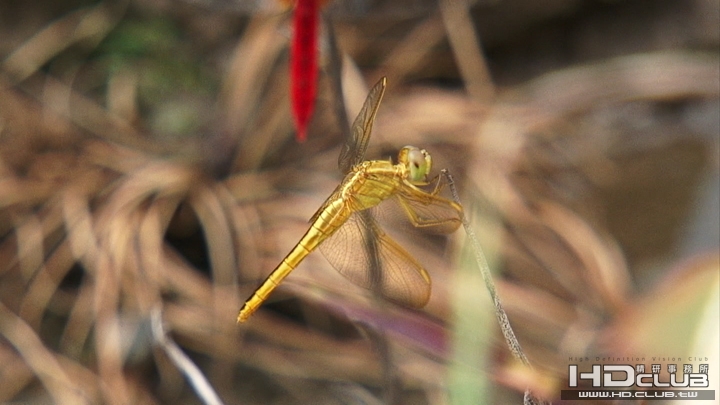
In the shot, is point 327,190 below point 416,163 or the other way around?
the other way around

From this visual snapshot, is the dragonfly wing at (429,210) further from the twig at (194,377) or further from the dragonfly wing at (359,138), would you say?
the twig at (194,377)

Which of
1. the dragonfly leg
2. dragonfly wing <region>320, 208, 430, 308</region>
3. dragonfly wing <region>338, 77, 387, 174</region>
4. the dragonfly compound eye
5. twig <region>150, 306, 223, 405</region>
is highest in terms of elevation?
dragonfly wing <region>338, 77, 387, 174</region>

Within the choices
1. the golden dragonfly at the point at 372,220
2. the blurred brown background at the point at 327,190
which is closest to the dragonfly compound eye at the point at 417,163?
the golden dragonfly at the point at 372,220

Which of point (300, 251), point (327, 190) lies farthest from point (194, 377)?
point (327, 190)

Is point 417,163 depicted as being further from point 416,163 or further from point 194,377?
point 194,377

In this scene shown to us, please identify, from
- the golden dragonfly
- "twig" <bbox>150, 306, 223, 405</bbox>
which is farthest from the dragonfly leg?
"twig" <bbox>150, 306, 223, 405</bbox>

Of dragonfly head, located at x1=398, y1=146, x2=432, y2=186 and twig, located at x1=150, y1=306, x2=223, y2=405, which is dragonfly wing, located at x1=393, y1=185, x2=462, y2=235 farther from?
twig, located at x1=150, y1=306, x2=223, y2=405

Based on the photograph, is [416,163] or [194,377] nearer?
[416,163]
